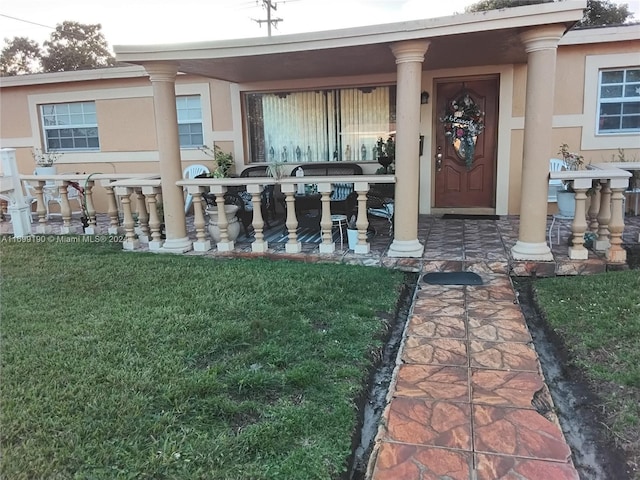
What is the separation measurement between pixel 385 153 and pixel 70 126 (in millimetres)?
5849

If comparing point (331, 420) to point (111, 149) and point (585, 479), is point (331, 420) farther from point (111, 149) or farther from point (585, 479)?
point (111, 149)

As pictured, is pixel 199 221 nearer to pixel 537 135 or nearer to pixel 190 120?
pixel 190 120

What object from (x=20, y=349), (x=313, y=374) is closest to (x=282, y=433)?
(x=313, y=374)

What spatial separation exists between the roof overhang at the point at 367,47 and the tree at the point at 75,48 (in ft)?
76.2

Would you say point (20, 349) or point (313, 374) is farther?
point (20, 349)

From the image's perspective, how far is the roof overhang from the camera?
425 centimetres

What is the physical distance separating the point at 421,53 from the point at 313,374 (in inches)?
132

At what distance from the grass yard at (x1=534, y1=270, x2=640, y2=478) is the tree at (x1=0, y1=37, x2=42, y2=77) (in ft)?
94.3


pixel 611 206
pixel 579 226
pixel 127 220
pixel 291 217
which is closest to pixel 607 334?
pixel 579 226

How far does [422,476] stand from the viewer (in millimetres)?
2041

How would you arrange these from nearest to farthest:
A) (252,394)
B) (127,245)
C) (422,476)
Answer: (422,476) → (252,394) → (127,245)

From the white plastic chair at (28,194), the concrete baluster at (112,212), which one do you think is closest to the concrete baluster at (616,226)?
the concrete baluster at (112,212)

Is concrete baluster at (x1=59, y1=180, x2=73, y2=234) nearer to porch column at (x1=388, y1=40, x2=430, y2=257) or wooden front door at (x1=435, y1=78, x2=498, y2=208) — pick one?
porch column at (x1=388, y1=40, x2=430, y2=257)

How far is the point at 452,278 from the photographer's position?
4656 millimetres
